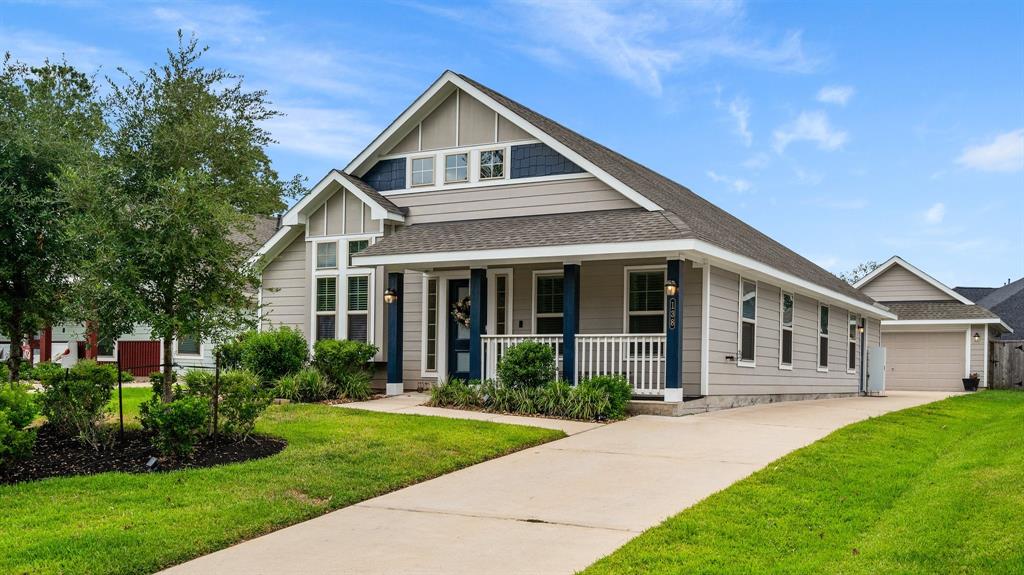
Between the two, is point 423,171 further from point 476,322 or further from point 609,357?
point 609,357

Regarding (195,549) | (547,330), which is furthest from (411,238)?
(195,549)

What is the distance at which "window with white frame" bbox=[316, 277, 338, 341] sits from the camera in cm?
1764

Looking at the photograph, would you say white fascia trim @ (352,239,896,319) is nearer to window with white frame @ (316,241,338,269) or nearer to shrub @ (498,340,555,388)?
shrub @ (498,340,555,388)

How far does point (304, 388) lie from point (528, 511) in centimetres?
854

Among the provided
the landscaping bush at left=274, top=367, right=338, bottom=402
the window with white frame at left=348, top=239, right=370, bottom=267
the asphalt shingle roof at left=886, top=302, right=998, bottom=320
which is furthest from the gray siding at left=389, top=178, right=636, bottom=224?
the asphalt shingle roof at left=886, top=302, right=998, bottom=320

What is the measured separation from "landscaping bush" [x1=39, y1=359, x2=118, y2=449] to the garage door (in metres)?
26.6

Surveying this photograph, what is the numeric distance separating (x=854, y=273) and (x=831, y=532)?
2204 inches

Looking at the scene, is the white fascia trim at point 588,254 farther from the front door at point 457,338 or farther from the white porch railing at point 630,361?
the white porch railing at point 630,361

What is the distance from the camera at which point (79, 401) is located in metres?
9.62

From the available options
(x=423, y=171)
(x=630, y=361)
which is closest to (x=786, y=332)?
(x=630, y=361)

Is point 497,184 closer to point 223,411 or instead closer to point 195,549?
point 223,411

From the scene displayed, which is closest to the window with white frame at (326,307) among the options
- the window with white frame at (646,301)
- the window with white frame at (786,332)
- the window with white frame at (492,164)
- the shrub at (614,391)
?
the window with white frame at (492,164)

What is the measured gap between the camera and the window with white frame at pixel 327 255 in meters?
17.7

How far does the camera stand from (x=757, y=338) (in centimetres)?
1709
